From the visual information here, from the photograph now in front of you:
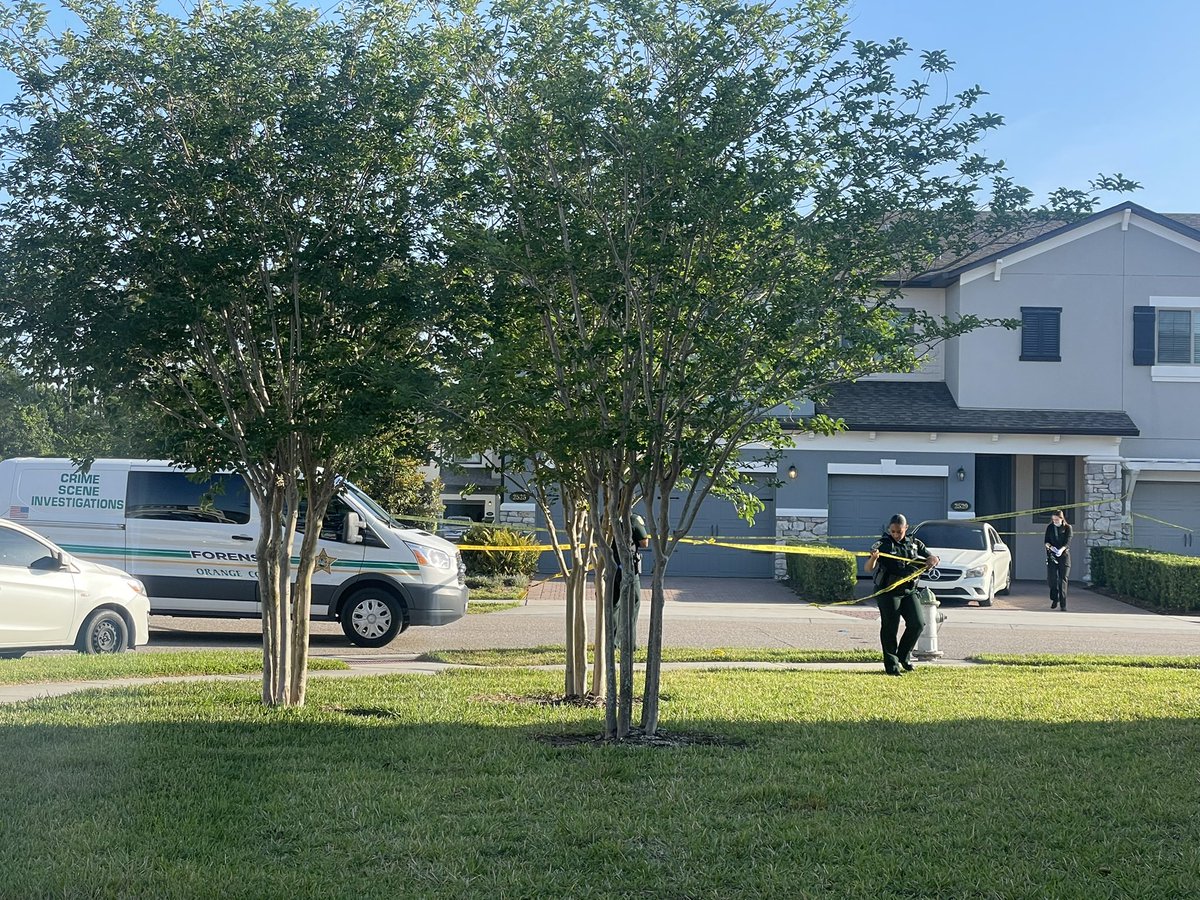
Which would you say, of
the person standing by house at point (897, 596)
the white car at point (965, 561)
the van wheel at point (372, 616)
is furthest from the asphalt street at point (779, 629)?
the person standing by house at point (897, 596)

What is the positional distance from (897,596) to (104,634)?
831cm

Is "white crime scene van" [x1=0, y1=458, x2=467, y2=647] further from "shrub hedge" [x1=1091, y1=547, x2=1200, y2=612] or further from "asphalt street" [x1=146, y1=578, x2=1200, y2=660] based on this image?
"shrub hedge" [x1=1091, y1=547, x2=1200, y2=612]

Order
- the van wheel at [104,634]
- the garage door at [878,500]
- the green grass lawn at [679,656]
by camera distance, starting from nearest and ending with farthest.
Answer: the van wheel at [104,634]
the green grass lawn at [679,656]
the garage door at [878,500]

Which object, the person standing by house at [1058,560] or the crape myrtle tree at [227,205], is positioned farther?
the person standing by house at [1058,560]

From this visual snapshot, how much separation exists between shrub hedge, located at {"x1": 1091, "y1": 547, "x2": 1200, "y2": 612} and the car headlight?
1353 cm

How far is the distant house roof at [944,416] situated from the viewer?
87.5 ft

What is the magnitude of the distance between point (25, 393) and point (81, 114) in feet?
7.10

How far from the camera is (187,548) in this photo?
1609 centimetres

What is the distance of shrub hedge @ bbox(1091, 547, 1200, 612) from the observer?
74.1 ft

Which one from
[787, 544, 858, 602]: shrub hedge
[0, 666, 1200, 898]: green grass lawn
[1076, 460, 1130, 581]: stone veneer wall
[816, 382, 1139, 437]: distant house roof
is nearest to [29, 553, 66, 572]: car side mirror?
[0, 666, 1200, 898]: green grass lawn

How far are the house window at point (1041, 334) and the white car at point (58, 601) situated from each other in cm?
2011

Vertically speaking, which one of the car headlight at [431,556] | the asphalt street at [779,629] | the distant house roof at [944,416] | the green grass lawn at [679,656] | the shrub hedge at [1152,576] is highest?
the distant house roof at [944,416]

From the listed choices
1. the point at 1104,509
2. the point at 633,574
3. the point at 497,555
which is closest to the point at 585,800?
the point at 633,574

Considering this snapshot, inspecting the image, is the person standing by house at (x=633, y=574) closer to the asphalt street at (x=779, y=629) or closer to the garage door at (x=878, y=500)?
the asphalt street at (x=779, y=629)
